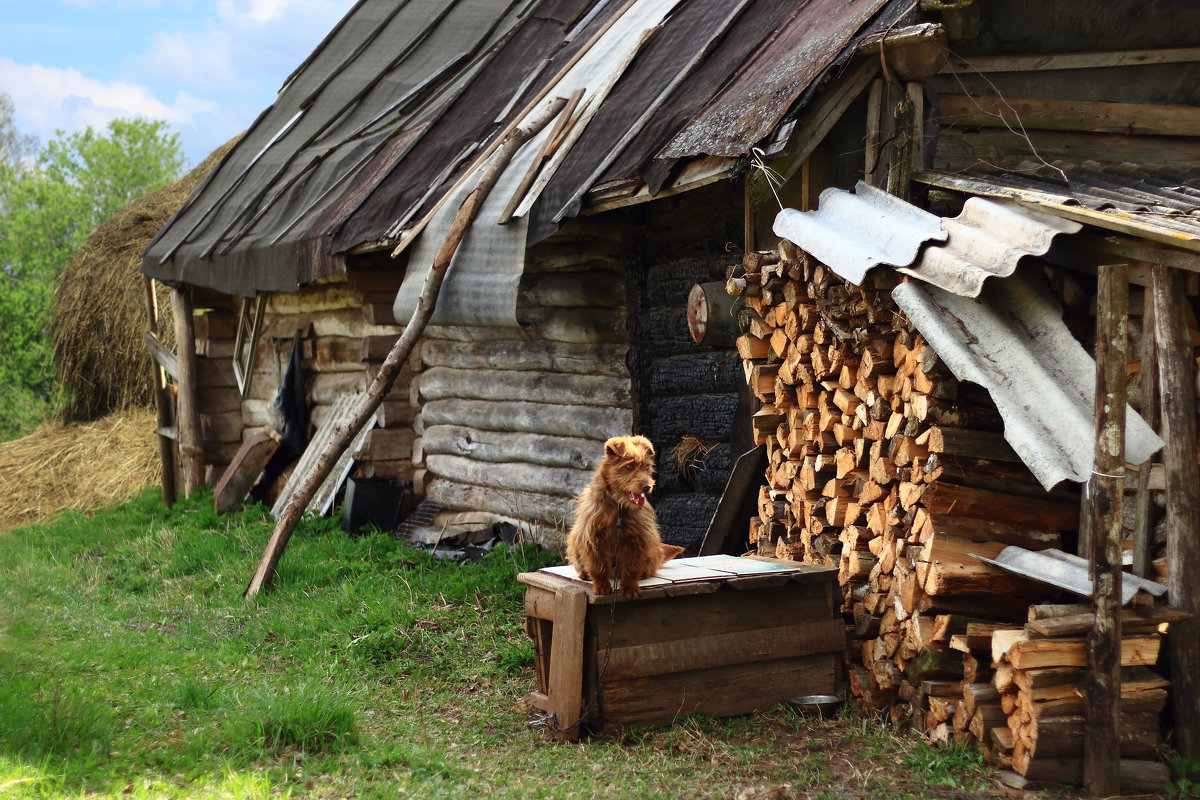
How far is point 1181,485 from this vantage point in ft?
14.0

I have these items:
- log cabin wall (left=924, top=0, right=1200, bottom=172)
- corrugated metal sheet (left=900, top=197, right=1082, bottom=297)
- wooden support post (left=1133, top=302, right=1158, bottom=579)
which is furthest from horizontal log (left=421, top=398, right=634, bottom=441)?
wooden support post (left=1133, top=302, right=1158, bottom=579)

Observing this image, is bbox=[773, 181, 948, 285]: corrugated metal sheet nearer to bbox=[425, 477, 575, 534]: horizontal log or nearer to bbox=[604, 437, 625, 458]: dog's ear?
bbox=[604, 437, 625, 458]: dog's ear

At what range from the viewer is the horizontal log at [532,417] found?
8195 millimetres

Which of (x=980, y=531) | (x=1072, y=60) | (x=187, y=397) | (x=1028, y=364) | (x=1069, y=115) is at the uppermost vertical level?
(x=1072, y=60)

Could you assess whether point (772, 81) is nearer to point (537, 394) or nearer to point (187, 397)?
point (537, 394)

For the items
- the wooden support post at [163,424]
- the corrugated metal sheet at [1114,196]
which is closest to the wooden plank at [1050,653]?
the corrugated metal sheet at [1114,196]

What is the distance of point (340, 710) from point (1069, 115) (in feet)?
15.7

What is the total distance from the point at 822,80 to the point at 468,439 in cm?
560

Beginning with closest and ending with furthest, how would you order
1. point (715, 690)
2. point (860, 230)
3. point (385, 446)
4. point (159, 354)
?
point (860, 230)
point (715, 690)
point (385, 446)
point (159, 354)

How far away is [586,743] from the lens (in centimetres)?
506

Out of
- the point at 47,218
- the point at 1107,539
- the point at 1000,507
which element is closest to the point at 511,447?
the point at 1000,507

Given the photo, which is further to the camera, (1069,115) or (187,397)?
(187,397)

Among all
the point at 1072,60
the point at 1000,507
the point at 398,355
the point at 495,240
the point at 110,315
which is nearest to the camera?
the point at 1000,507

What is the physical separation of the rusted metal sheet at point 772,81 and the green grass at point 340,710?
9.64ft
